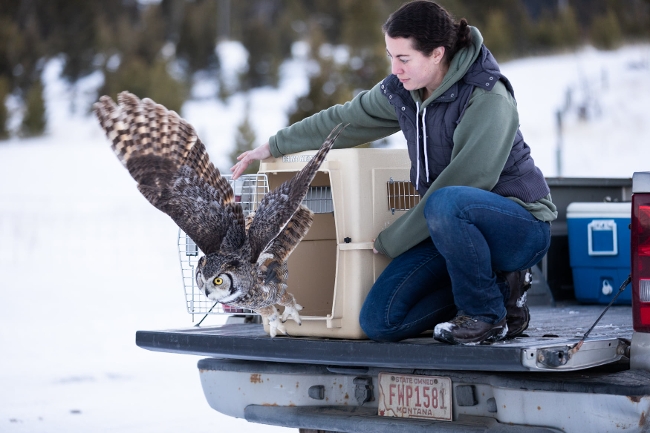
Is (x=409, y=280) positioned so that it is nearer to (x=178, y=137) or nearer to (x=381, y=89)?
(x=381, y=89)

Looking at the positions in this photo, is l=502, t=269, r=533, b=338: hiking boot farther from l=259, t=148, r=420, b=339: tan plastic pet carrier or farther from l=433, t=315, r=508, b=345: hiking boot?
l=259, t=148, r=420, b=339: tan plastic pet carrier

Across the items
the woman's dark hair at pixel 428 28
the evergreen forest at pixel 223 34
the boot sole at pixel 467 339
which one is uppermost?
Answer: the evergreen forest at pixel 223 34

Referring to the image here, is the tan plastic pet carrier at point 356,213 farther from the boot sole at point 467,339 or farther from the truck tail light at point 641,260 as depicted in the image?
the truck tail light at point 641,260

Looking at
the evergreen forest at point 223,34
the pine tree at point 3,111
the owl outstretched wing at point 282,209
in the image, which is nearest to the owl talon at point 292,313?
the owl outstretched wing at point 282,209

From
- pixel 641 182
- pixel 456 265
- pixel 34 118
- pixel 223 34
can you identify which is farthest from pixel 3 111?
pixel 641 182

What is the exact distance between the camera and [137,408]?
5090 mm

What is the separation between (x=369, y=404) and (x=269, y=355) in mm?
406

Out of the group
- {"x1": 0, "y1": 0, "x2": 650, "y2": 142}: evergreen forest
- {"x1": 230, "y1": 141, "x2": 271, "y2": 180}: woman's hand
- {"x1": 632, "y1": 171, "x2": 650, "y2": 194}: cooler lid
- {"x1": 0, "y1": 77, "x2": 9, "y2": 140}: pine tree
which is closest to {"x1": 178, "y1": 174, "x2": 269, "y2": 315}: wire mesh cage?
{"x1": 230, "y1": 141, "x2": 271, "y2": 180}: woman's hand

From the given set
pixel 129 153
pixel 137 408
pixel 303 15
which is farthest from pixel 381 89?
pixel 303 15

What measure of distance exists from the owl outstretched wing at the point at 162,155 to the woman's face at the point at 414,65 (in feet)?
2.54

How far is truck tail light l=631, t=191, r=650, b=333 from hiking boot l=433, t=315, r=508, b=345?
1.51ft

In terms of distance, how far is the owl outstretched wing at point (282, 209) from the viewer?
3.03m

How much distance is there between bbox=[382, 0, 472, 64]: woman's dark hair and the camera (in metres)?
3.04

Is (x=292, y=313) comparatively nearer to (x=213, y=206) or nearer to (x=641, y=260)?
(x=213, y=206)
